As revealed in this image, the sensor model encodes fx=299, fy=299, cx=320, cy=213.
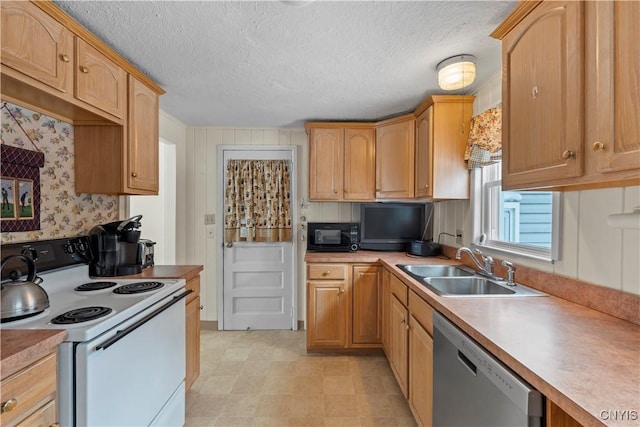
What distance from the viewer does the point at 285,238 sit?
11.2 ft

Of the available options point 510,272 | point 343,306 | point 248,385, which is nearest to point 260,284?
point 343,306

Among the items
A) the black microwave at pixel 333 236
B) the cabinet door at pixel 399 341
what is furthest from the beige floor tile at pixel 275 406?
the black microwave at pixel 333 236

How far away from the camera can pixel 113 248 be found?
1881 millimetres

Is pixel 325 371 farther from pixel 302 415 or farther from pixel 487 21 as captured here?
pixel 487 21

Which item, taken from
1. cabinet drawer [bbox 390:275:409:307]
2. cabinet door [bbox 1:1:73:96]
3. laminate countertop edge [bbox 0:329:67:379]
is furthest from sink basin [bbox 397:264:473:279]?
cabinet door [bbox 1:1:73:96]

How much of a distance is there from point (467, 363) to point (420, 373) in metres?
0.63

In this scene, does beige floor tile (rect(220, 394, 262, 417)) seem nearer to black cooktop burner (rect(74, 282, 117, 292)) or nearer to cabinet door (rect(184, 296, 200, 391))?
cabinet door (rect(184, 296, 200, 391))

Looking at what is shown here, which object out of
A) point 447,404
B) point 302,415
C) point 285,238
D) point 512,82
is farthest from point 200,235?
point 512,82

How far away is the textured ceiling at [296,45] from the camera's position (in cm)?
140

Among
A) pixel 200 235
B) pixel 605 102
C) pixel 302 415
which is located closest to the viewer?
pixel 605 102

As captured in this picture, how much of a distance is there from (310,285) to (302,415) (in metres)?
1.03

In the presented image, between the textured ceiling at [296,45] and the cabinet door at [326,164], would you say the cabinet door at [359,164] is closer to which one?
the cabinet door at [326,164]

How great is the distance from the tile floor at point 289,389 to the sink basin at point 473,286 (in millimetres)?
890

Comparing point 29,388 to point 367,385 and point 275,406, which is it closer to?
point 275,406
